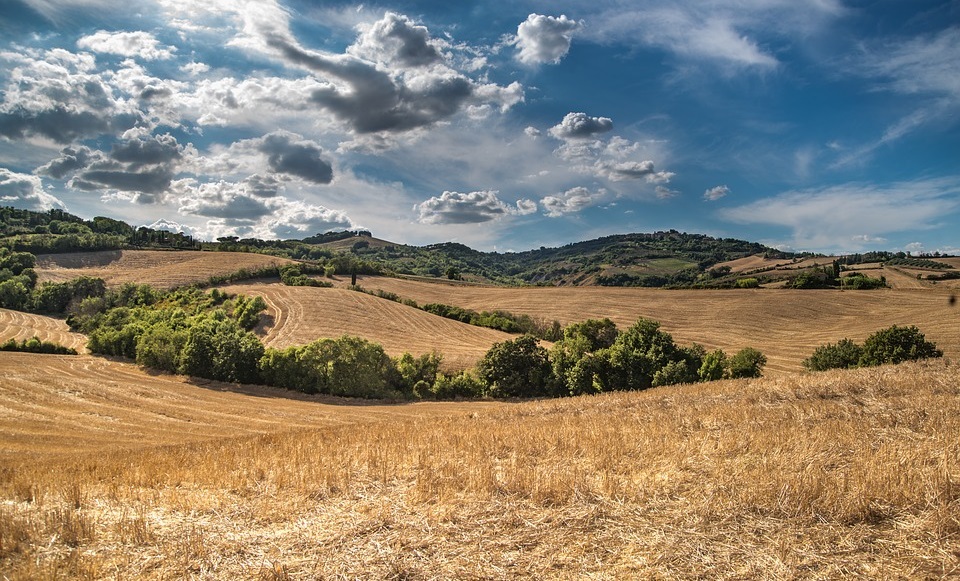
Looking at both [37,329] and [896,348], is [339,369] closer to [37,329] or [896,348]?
[896,348]

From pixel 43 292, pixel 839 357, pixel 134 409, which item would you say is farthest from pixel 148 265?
pixel 839 357

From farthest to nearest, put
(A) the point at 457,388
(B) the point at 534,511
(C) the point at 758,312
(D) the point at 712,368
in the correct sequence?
1. (C) the point at 758,312
2. (A) the point at 457,388
3. (D) the point at 712,368
4. (B) the point at 534,511

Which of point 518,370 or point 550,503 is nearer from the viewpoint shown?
point 550,503

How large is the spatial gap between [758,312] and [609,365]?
159 feet

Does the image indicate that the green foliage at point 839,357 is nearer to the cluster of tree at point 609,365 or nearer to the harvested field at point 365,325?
the cluster of tree at point 609,365

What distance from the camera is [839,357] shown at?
4050cm

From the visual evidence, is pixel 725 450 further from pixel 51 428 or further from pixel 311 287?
pixel 311 287

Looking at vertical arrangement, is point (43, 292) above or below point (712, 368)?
above

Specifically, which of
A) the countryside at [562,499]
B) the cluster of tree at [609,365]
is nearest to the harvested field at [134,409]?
the cluster of tree at [609,365]

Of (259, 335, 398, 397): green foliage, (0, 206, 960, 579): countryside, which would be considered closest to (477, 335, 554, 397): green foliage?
(259, 335, 398, 397): green foliage

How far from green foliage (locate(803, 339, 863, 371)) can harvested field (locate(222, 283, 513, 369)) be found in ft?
121

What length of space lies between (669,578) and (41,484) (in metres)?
10.6

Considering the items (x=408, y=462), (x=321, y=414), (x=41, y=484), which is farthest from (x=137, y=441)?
(x=408, y=462)

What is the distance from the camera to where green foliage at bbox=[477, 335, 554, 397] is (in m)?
51.3
